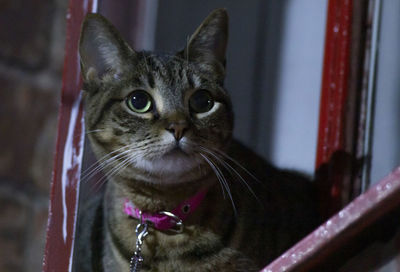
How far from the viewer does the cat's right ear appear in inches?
37.5

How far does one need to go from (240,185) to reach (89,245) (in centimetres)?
34

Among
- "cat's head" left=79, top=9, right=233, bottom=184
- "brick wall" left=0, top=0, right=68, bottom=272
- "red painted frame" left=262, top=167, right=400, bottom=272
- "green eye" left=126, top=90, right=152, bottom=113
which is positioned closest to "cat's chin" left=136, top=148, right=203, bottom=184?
"cat's head" left=79, top=9, right=233, bottom=184

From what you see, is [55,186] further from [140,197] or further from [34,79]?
[34,79]

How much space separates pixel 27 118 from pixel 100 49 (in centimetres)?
72

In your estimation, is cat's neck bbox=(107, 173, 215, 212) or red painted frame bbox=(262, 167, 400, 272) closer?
red painted frame bbox=(262, 167, 400, 272)

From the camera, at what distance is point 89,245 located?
1.10 meters

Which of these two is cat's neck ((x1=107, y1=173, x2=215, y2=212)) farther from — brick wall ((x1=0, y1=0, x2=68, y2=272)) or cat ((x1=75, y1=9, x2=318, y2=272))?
brick wall ((x1=0, y1=0, x2=68, y2=272))

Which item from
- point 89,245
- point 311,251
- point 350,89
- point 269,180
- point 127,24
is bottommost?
point 89,245

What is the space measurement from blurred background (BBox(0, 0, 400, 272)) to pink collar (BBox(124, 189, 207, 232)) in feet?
1.34

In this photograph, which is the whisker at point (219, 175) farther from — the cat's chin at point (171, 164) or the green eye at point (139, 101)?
the green eye at point (139, 101)

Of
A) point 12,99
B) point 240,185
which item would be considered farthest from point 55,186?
point 12,99

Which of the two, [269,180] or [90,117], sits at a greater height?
[90,117]

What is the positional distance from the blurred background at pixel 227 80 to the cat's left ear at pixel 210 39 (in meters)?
0.19

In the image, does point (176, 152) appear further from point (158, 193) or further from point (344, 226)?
point (344, 226)
